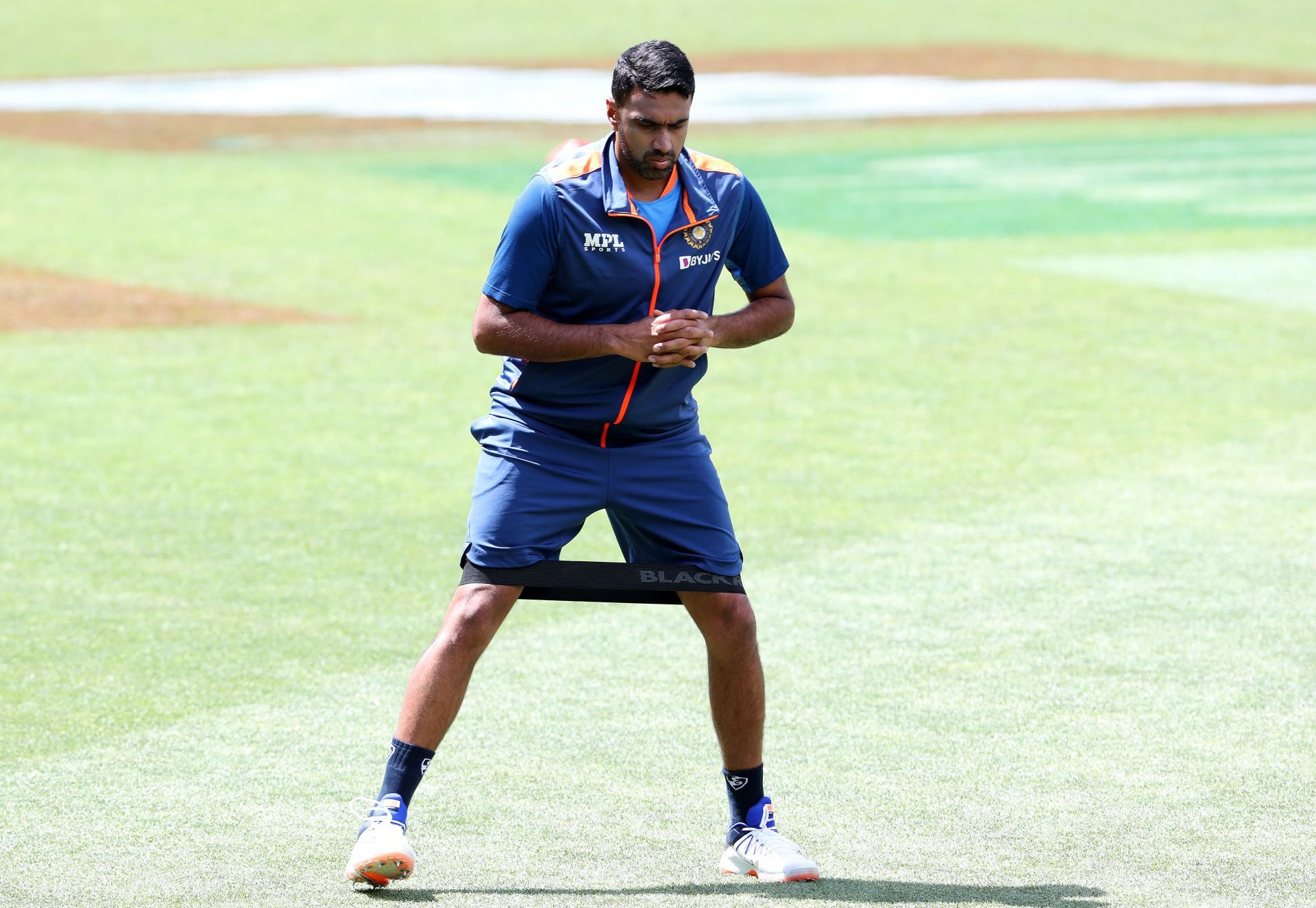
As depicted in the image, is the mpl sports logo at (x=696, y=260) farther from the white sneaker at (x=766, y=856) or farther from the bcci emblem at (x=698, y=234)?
the white sneaker at (x=766, y=856)

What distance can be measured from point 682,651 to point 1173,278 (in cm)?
1091

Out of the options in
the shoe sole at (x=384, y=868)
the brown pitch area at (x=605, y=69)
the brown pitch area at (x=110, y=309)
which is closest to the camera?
the shoe sole at (x=384, y=868)

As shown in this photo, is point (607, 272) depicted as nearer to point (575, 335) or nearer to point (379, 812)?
point (575, 335)

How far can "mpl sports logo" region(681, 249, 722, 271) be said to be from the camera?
528 cm

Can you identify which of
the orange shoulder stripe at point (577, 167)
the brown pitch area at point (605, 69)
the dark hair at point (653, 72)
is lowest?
the orange shoulder stripe at point (577, 167)

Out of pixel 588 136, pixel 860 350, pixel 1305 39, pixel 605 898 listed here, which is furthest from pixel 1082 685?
pixel 1305 39

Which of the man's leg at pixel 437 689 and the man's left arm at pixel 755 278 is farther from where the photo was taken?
the man's left arm at pixel 755 278

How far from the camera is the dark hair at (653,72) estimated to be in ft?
16.5

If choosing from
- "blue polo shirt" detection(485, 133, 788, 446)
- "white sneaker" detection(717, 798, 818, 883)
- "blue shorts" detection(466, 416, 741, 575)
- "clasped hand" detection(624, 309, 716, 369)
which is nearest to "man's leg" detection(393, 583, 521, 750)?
"blue shorts" detection(466, 416, 741, 575)

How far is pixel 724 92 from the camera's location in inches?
1538

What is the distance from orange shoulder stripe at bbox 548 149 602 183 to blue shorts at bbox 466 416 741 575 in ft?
2.29

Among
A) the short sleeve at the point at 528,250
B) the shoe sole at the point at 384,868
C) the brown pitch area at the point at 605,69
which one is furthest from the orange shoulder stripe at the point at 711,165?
the brown pitch area at the point at 605,69

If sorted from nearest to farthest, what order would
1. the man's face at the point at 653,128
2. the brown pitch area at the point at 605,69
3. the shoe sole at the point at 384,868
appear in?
the shoe sole at the point at 384,868
the man's face at the point at 653,128
the brown pitch area at the point at 605,69

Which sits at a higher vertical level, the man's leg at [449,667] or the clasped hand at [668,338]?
the clasped hand at [668,338]
